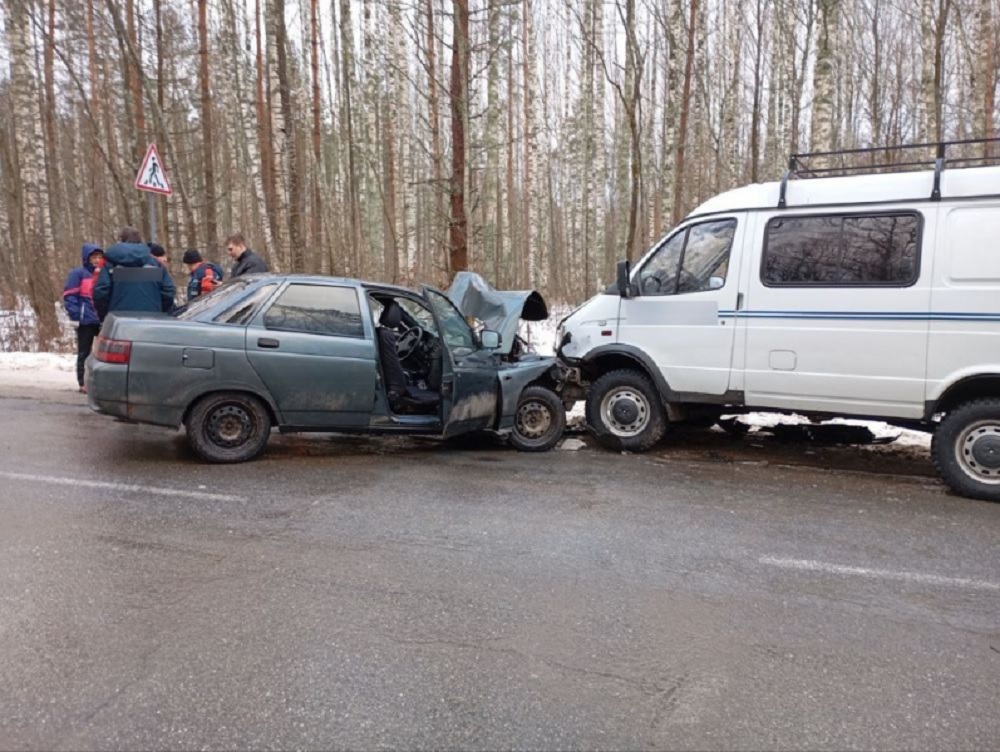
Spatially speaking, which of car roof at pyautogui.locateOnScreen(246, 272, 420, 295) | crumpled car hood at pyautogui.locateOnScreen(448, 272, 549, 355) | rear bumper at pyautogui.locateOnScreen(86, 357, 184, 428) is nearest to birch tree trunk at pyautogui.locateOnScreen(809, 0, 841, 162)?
crumpled car hood at pyautogui.locateOnScreen(448, 272, 549, 355)

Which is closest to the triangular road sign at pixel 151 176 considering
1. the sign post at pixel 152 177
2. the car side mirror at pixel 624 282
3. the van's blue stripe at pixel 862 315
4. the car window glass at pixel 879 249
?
the sign post at pixel 152 177

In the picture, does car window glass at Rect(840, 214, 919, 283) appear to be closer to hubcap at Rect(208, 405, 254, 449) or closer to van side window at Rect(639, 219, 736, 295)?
van side window at Rect(639, 219, 736, 295)

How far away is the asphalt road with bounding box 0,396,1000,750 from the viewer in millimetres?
2773

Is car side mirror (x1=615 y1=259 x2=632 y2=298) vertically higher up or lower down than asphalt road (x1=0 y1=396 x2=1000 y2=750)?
higher up

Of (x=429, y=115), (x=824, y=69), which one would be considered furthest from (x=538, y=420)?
(x=429, y=115)

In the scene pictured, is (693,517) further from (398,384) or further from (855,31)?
(855,31)

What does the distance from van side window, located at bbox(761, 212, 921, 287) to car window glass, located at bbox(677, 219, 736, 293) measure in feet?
1.21

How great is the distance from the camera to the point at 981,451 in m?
5.94

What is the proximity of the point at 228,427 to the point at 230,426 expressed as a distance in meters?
0.02

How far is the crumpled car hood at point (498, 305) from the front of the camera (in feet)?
25.5

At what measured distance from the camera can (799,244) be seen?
6.64 meters

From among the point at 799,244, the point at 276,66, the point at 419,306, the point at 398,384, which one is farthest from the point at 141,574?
the point at 276,66

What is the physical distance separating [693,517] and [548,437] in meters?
2.44

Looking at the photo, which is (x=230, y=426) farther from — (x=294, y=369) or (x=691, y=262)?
(x=691, y=262)
